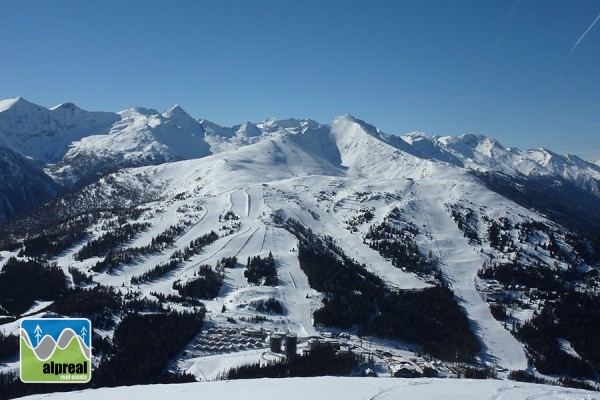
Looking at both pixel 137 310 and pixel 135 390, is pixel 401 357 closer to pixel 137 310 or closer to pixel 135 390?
pixel 137 310

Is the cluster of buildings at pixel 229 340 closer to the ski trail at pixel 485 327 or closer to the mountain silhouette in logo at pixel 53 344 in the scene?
the ski trail at pixel 485 327


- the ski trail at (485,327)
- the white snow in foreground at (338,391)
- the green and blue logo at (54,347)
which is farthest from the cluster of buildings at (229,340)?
the green and blue logo at (54,347)

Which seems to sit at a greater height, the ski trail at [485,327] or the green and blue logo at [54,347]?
the green and blue logo at [54,347]

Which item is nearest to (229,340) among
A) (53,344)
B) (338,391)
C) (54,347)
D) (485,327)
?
(338,391)

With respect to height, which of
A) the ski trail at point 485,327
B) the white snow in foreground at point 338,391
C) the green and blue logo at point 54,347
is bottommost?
the ski trail at point 485,327

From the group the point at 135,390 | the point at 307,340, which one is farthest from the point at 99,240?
the point at 135,390

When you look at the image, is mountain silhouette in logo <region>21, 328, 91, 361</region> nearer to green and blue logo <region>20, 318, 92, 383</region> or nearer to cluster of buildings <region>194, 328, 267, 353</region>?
green and blue logo <region>20, 318, 92, 383</region>

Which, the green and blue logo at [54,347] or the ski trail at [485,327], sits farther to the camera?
the ski trail at [485,327]
